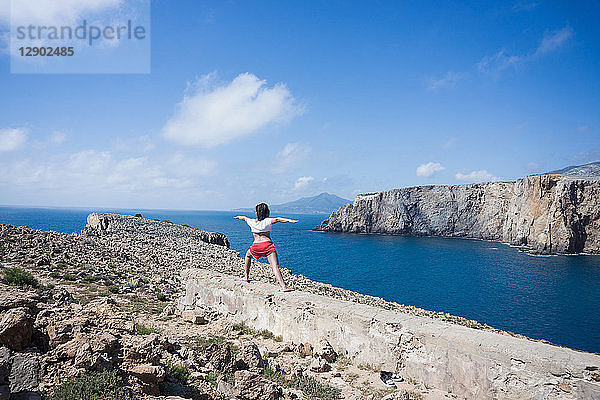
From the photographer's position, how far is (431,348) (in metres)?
5.93

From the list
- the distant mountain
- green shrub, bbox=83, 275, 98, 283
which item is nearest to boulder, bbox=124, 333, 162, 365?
green shrub, bbox=83, 275, 98, 283

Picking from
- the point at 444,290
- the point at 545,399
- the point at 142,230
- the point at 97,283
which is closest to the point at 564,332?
the point at 444,290

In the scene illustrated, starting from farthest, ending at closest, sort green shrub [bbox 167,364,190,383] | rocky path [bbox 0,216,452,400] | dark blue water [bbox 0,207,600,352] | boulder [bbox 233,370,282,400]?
dark blue water [bbox 0,207,600,352] < green shrub [bbox 167,364,190,383] < boulder [bbox 233,370,282,400] < rocky path [bbox 0,216,452,400]

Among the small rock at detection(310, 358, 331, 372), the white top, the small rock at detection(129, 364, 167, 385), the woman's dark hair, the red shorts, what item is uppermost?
the woman's dark hair

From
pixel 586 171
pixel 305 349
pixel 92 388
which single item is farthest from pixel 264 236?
pixel 586 171

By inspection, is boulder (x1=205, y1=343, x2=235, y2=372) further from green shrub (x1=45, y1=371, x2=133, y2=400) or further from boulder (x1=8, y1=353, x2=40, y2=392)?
boulder (x1=8, y1=353, x2=40, y2=392)

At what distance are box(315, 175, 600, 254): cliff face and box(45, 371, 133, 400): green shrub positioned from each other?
76.7 meters

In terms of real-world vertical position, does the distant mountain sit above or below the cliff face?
above

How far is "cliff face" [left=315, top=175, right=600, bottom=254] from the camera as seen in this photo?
6681cm

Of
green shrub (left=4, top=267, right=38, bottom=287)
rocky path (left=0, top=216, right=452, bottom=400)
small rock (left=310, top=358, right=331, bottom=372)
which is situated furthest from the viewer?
green shrub (left=4, top=267, right=38, bottom=287)

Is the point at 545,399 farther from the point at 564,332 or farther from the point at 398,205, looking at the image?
the point at 398,205

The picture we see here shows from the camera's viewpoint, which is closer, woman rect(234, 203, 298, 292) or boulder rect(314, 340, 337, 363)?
boulder rect(314, 340, 337, 363)

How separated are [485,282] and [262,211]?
40.5 m

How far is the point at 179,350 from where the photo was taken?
6180mm
